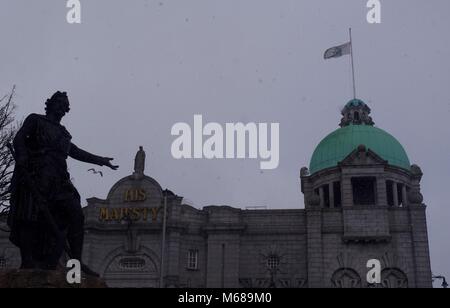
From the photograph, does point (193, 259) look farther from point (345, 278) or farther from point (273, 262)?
point (345, 278)

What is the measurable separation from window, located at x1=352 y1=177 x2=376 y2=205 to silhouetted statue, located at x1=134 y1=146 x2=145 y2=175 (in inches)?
687

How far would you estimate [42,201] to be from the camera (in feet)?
39.0

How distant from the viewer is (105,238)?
45.7m

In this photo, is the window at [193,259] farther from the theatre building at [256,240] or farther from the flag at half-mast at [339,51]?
the flag at half-mast at [339,51]

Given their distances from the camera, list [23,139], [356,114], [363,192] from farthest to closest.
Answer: [356,114] → [363,192] → [23,139]

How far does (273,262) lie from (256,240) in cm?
214

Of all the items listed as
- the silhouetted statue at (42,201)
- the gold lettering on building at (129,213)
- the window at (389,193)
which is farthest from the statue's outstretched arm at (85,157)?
the window at (389,193)

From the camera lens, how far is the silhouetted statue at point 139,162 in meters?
47.3

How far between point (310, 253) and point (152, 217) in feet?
40.7

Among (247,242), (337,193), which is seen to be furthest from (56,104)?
(337,193)

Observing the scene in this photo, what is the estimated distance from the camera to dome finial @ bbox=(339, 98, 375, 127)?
57.0 metres

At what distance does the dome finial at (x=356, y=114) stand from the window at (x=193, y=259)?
2130 centimetres

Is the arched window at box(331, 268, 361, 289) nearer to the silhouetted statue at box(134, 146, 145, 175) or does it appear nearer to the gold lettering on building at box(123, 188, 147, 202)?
the gold lettering on building at box(123, 188, 147, 202)
